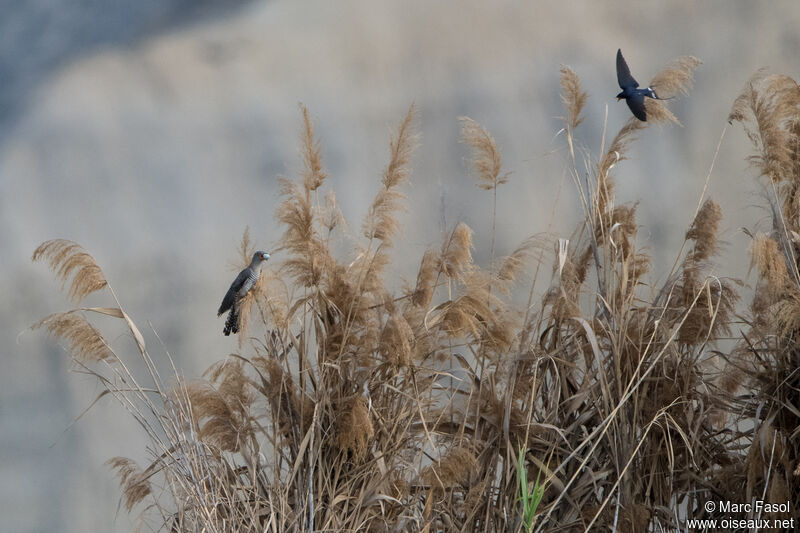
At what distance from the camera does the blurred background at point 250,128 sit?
13.3ft

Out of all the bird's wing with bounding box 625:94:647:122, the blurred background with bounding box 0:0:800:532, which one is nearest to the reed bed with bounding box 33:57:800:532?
the bird's wing with bounding box 625:94:647:122

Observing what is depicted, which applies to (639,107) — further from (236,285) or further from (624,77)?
(236,285)

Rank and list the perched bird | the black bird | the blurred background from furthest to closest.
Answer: the blurred background → the black bird → the perched bird

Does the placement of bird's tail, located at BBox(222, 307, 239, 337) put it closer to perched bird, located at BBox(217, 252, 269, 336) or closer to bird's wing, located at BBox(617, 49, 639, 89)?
perched bird, located at BBox(217, 252, 269, 336)

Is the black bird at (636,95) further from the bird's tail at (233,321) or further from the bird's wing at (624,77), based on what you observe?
the bird's tail at (233,321)

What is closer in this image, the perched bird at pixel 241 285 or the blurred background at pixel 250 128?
the perched bird at pixel 241 285

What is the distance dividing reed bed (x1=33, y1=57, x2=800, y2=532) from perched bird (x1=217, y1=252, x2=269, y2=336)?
0.04m

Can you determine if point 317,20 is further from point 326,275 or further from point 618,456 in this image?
point 618,456

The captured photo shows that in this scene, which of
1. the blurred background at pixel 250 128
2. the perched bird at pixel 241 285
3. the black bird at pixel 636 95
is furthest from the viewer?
the blurred background at pixel 250 128

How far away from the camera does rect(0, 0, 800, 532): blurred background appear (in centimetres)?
407

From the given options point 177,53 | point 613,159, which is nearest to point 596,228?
point 613,159

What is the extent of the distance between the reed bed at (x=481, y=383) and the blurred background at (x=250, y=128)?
1.19 m

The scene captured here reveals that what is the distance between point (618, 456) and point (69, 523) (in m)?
2.46

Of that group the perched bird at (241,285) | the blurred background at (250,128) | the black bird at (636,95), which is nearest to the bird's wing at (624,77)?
the black bird at (636,95)
